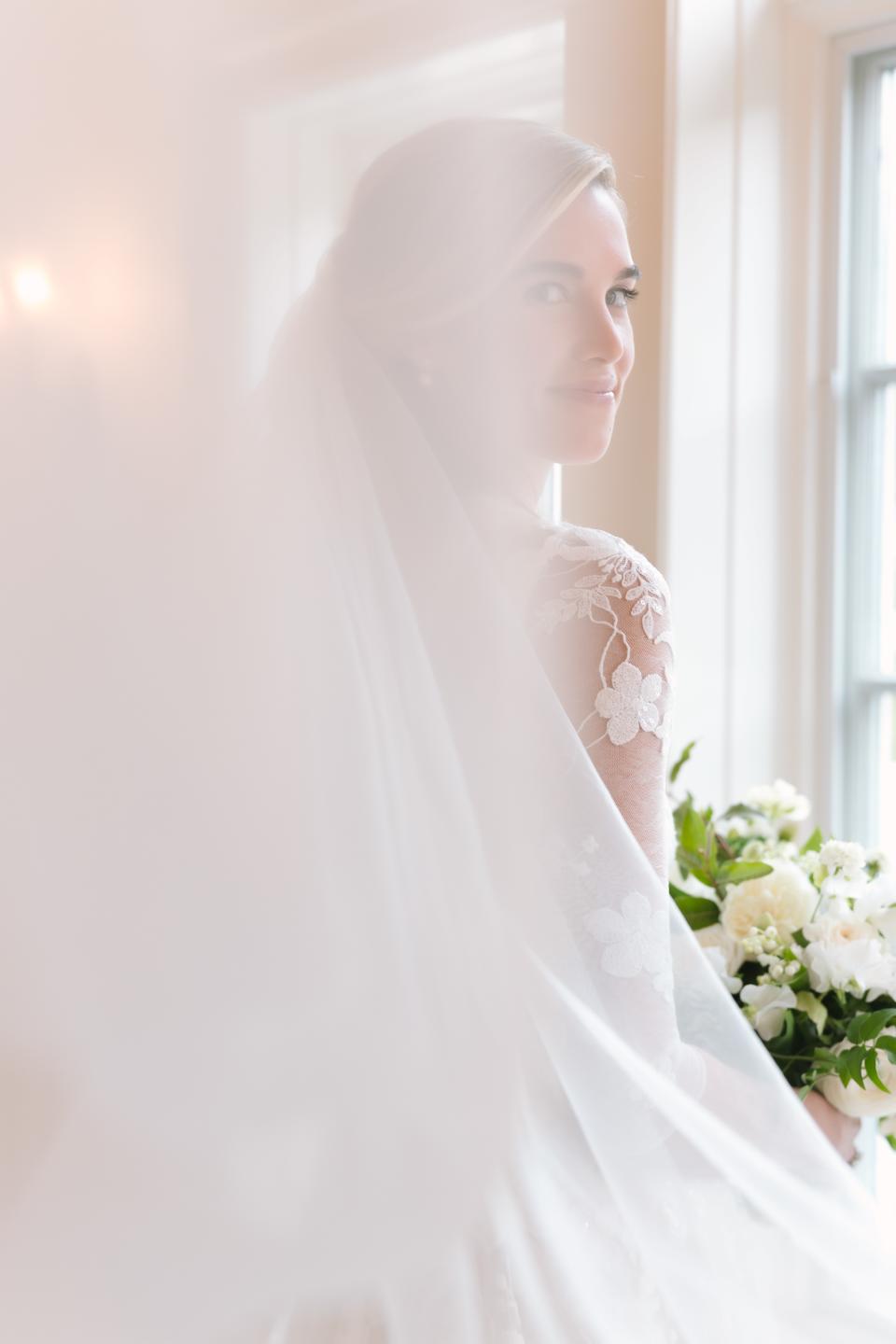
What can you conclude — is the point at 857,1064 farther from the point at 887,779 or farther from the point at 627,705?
the point at 887,779

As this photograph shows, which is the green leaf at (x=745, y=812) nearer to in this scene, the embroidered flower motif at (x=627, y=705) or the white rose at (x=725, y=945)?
the white rose at (x=725, y=945)

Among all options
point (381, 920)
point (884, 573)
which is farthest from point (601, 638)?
point (884, 573)

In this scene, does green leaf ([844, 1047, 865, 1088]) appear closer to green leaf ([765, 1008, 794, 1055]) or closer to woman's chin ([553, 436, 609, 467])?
green leaf ([765, 1008, 794, 1055])

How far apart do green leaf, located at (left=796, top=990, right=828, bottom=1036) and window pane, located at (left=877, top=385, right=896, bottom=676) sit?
99 centimetres

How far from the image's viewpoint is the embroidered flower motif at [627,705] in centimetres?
92

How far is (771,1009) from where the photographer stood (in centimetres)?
122

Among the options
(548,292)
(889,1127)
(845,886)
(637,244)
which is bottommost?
(889,1127)

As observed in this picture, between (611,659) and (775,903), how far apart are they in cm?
49

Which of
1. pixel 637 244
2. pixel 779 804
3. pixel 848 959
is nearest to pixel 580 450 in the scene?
pixel 848 959

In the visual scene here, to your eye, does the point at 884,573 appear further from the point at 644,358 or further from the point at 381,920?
the point at 381,920

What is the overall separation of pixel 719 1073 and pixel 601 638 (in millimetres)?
331

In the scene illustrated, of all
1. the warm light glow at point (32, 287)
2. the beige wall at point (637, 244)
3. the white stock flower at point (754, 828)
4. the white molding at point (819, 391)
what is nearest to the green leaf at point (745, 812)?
the white stock flower at point (754, 828)

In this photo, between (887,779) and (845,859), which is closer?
(845,859)

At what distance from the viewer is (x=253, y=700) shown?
61 centimetres
